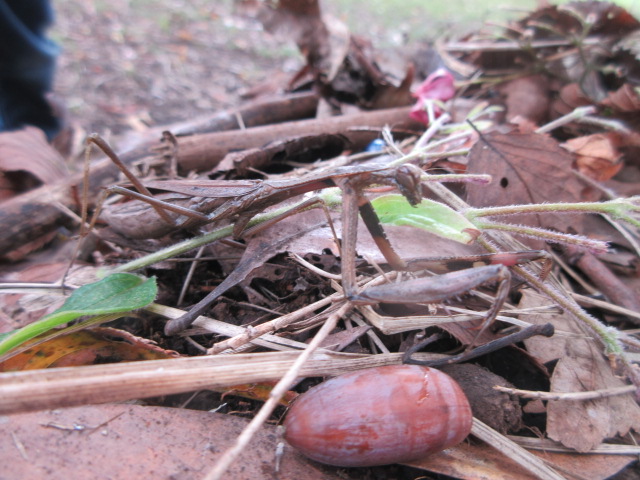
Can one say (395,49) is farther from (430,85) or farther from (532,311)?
(532,311)

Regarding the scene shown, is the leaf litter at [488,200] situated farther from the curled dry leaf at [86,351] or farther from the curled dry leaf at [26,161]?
the curled dry leaf at [26,161]

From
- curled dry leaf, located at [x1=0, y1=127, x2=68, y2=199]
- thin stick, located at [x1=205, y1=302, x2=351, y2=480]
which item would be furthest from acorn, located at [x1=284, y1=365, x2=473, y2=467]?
curled dry leaf, located at [x1=0, y1=127, x2=68, y2=199]

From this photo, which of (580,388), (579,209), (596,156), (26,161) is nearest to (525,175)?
(579,209)

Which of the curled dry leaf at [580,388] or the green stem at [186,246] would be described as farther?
the green stem at [186,246]

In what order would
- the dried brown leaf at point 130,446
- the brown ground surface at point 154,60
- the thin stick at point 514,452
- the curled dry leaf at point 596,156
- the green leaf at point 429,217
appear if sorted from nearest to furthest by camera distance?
the dried brown leaf at point 130,446 → the thin stick at point 514,452 → the green leaf at point 429,217 → the curled dry leaf at point 596,156 → the brown ground surface at point 154,60

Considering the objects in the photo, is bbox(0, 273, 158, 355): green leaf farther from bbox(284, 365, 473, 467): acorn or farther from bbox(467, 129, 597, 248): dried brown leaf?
bbox(467, 129, 597, 248): dried brown leaf

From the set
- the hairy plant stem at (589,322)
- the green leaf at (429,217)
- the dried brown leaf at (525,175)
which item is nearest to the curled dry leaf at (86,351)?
the green leaf at (429,217)

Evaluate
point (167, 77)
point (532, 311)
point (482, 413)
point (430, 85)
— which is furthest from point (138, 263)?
point (167, 77)
